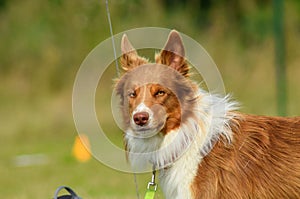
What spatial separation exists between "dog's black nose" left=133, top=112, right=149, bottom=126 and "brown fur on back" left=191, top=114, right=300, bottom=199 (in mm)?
577

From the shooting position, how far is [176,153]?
6348 millimetres

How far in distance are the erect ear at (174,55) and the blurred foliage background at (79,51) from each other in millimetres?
8220

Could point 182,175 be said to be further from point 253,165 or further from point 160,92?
point 160,92

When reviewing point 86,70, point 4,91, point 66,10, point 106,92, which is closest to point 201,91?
point 86,70

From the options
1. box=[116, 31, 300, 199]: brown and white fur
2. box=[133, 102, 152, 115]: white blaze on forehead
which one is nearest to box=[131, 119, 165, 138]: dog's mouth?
box=[116, 31, 300, 199]: brown and white fur

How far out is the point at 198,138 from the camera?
631 centimetres

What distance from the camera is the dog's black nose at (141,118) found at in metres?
6.00

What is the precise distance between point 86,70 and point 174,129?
2.36 m

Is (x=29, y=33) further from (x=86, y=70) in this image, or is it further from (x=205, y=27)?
(x=86, y=70)

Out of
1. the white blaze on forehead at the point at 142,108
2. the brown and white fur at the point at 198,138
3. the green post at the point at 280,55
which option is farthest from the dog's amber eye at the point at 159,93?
the green post at the point at 280,55

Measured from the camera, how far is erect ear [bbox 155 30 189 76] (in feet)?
20.8

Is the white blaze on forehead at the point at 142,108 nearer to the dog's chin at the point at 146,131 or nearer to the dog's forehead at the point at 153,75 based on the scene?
the dog's chin at the point at 146,131

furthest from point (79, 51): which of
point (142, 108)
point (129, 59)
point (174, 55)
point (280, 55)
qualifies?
point (142, 108)

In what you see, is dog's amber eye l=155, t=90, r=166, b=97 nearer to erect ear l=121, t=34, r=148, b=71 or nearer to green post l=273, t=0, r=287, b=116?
erect ear l=121, t=34, r=148, b=71
